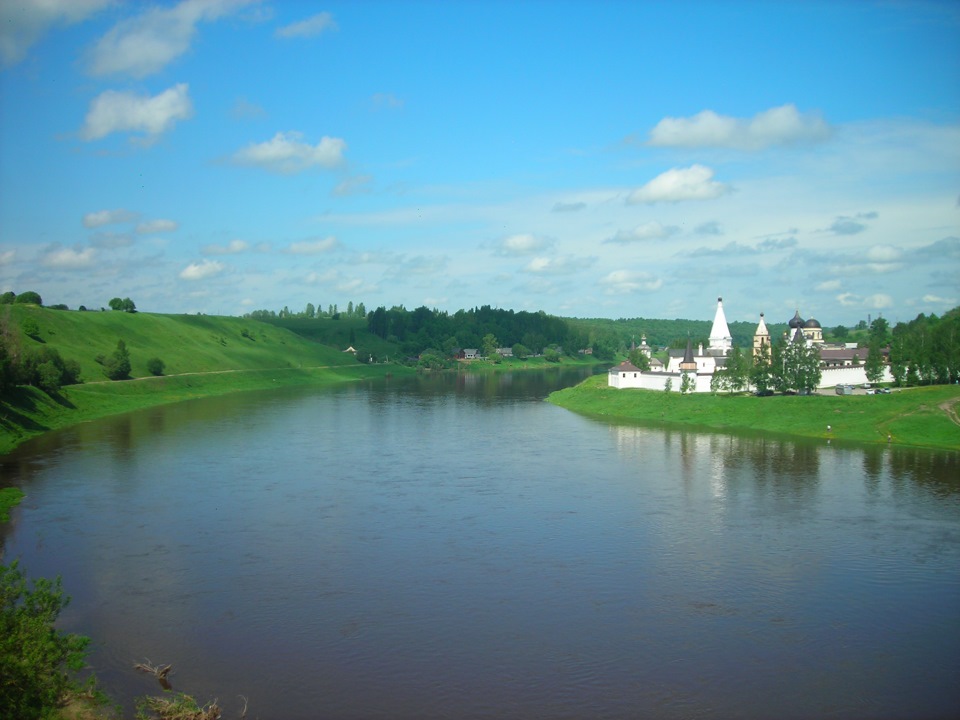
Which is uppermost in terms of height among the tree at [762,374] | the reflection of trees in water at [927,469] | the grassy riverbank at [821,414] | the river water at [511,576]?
the tree at [762,374]

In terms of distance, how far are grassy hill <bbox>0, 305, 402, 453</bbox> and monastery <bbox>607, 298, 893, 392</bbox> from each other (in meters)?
44.7

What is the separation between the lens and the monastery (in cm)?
6662

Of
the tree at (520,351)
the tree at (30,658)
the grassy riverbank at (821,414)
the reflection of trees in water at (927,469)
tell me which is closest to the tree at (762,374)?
the grassy riverbank at (821,414)

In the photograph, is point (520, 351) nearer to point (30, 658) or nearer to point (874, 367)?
point (874, 367)

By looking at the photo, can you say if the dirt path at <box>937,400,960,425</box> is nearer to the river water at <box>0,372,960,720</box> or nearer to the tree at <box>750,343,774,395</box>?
the river water at <box>0,372,960,720</box>

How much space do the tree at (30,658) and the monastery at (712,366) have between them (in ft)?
189

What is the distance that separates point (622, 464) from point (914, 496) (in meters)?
14.1

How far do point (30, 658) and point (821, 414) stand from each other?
51333mm

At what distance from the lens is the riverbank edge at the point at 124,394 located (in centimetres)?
5103

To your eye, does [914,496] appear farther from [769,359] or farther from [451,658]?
[769,359]

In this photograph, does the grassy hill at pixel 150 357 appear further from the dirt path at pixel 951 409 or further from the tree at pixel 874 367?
the tree at pixel 874 367

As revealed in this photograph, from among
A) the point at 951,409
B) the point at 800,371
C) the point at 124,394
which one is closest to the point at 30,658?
the point at 951,409

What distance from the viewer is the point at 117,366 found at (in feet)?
243

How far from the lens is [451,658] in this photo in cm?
1859
